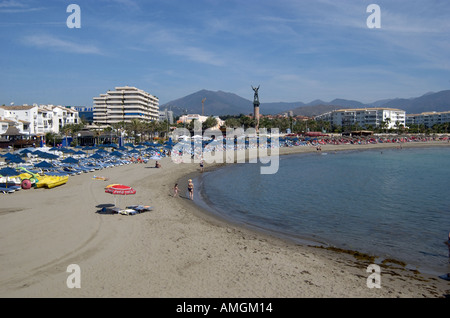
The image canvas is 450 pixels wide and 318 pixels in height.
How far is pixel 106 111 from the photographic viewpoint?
106m

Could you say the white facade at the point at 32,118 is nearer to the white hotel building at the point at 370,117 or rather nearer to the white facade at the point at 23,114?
the white facade at the point at 23,114

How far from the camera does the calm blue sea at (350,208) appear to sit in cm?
1248

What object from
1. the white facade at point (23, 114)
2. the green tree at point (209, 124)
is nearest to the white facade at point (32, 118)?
the white facade at point (23, 114)

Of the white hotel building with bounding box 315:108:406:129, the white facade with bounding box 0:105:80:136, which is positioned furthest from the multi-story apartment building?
the white facade with bounding box 0:105:80:136

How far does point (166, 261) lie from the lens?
976 centimetres

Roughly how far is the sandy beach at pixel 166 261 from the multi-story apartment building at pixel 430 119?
15040 cm

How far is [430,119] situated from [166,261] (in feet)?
559

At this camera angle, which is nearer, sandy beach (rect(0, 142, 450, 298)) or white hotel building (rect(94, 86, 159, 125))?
sandy beach (rect(0, 142, 450, 298))

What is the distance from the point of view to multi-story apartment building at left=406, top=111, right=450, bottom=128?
144 meters

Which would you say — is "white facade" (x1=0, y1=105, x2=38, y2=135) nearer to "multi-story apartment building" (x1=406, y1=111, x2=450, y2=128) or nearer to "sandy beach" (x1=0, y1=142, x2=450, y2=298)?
"sandy beach" (x1=0, y1=142, x2=450, y2=298)

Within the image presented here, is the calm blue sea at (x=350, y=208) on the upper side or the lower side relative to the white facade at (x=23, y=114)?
lower

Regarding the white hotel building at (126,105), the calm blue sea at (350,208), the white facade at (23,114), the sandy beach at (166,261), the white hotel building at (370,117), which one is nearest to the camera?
the sandy beach at (166,261)

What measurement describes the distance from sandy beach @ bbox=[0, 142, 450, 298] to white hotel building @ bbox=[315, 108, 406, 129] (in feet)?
390

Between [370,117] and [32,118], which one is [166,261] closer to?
[32,118]
